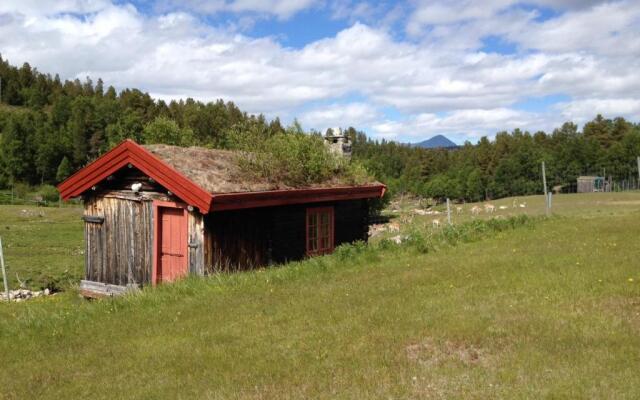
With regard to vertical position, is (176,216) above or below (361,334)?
above

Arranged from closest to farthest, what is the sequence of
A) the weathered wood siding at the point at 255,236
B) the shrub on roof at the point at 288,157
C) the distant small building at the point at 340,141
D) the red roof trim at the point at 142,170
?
1. the red roof trim at the point at 142,170
2. the weathered wood siding at the point at 255,236
3. the shrub on roof at the point at 288,157
4. the distant small building at the point at 340,141

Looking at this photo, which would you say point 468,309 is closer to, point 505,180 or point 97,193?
point 97,193

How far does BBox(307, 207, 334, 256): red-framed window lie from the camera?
52.9 ft

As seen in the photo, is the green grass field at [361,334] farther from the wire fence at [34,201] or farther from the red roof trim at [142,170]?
the wire fence at [34,201]

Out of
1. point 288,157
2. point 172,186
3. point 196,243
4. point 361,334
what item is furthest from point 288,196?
point 361,334

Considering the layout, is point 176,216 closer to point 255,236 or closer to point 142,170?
point 142,170

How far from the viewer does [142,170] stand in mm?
13172

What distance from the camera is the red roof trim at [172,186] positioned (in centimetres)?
1238

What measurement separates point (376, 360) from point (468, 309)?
7.64 feet

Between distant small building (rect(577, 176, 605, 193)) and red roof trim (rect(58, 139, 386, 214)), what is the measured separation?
6595 cm

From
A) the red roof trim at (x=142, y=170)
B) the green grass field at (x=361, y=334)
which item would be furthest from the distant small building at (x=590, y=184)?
the red roof trim at (x=142, y=170)

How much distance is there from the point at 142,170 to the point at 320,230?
553cm

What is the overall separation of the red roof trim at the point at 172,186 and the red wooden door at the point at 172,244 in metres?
0.87

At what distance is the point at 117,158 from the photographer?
1368cm
